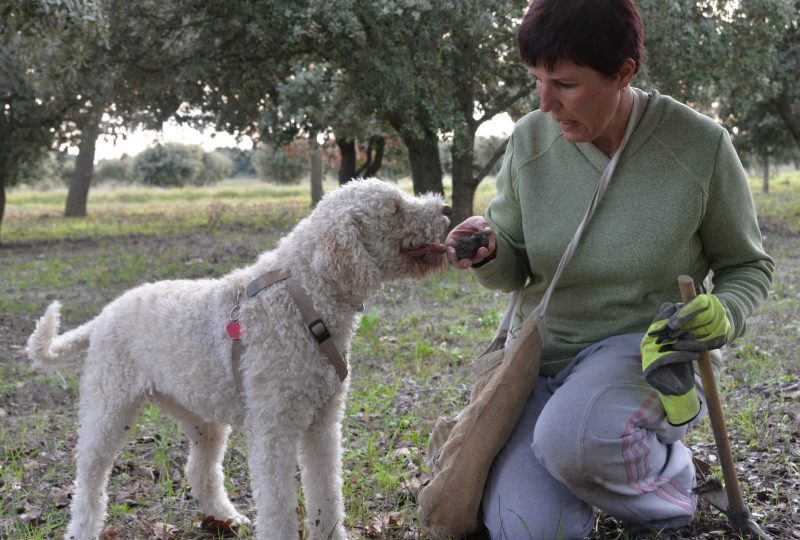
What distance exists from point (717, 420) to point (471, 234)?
114 centimetres

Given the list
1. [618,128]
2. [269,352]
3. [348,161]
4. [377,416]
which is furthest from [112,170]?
[618,128]

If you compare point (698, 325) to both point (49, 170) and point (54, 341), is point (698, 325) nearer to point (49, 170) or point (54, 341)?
point (54, 341)

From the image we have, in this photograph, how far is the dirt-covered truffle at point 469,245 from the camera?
3014mm

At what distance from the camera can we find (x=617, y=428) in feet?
8.72

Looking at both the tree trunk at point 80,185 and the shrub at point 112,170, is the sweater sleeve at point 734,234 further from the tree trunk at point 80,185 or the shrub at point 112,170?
the shrub at point 112,170

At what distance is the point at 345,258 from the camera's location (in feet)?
9.36

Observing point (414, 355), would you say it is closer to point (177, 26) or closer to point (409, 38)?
point (409, 38)

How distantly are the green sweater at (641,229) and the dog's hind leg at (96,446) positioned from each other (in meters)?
1.64

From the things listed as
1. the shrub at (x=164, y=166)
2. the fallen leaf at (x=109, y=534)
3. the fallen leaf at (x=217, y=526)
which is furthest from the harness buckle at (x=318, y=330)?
the shrub at (x=164, y=166)

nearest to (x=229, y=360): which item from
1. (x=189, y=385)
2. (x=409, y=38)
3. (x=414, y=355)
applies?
(x=189, y=385)

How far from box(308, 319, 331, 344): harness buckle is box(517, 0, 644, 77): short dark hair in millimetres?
1258

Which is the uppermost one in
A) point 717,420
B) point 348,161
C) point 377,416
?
point 348,161

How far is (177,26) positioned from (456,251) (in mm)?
9150

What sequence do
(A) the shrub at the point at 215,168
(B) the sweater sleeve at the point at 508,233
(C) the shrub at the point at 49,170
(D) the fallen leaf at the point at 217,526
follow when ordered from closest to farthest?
(B) the sweater sleeve at the point at 508,233, (D) the fallen leaf at the point at 217,526, (C) the shrub at the point at 49,170, (A) the shrub at the point at 215,168
